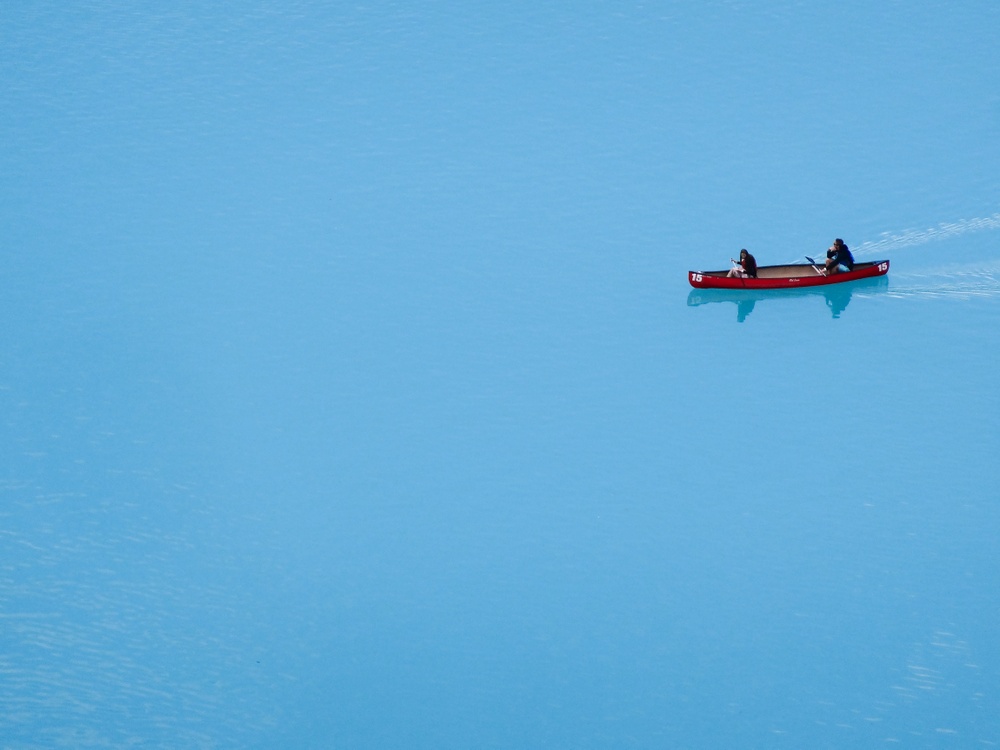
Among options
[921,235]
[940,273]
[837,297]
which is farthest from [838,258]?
[921,235]

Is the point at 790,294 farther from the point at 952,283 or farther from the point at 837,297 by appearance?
the point at 952,283

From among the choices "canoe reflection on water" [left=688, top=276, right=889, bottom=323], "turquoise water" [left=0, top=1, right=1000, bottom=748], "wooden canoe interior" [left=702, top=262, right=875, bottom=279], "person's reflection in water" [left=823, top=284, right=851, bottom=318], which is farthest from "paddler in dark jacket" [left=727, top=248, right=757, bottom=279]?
"person's reflection in water" [left=823, top=284, right=851, bottom=318]

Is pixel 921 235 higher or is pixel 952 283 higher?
pixel 921 235

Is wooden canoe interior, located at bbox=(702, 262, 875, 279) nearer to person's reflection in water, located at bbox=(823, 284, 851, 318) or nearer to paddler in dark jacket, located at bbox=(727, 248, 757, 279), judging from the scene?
paddler in dark jacket, located at bbox=(727, 248, 757, 279)

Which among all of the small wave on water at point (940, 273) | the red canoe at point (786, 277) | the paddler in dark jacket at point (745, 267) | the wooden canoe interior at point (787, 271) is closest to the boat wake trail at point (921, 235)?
the small wave on water at point (940, 273)

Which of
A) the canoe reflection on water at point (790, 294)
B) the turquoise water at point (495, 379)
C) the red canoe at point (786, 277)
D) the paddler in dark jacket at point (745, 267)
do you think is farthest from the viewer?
the canoe reflection on water at point (790, 294)

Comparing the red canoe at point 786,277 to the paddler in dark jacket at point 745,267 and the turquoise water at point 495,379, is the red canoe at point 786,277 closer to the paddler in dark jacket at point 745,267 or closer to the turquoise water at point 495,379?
the paddler in dark jacket at point 745,267

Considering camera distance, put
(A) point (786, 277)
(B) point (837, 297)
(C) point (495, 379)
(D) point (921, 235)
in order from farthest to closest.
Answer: (D) point (921, 235), (B) point (837, 297), (A) point (786, 277), (C) point (495, 379)
